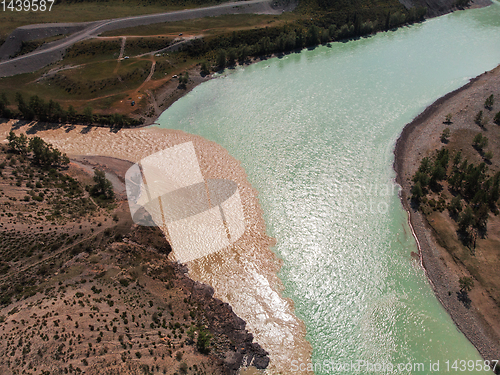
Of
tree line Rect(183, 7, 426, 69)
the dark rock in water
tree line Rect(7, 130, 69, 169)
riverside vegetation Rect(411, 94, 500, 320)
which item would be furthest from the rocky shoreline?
tree line Rect(7, 130, 69, 169)

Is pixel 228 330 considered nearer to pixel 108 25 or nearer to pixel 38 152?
pixel 38 152

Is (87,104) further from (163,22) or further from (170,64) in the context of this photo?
(163,22)

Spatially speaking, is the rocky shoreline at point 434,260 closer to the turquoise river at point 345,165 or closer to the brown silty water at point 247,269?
the turquoise river at point 345,165

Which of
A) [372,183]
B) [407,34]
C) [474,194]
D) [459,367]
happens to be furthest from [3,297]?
[407,34]

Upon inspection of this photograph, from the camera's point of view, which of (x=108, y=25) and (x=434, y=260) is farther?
(x=108, y=25)

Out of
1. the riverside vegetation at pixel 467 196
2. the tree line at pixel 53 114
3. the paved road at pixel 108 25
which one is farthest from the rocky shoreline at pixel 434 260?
the paved road at pixel 108 25

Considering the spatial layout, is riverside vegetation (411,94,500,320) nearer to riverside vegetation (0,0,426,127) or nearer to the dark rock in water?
the dark rock in water

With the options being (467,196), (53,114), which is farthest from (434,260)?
(53,114)
